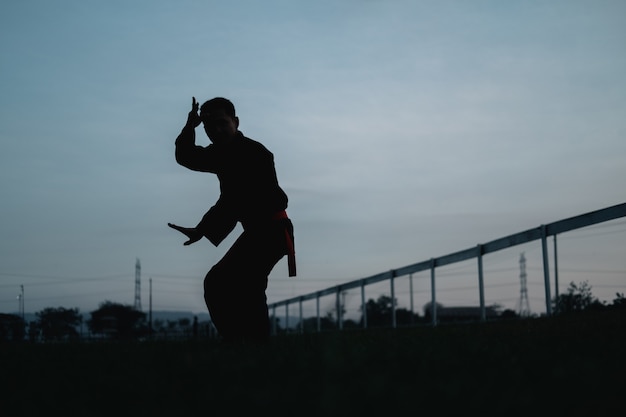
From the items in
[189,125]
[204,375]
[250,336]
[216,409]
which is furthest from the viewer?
[189,125]

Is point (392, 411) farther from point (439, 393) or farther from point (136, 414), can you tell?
point (136, 414)

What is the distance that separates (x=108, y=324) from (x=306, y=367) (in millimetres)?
80230

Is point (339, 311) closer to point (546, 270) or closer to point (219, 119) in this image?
point (546, 270)

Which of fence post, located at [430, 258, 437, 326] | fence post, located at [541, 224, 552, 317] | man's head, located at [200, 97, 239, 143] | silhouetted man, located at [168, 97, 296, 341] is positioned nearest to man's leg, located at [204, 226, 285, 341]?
silhouetted man, located at [168, 97, 296, 341]

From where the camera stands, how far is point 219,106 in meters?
6.36

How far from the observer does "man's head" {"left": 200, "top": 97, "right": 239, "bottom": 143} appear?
634 cm

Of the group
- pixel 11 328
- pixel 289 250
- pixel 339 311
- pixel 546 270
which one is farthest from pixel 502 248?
pixel 11 328

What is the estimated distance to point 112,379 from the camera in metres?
3.25

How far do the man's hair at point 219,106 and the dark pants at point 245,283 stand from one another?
1147 mm

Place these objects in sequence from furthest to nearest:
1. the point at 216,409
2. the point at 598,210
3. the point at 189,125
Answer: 1. the point at 598,210
2. the point at 189,125
3. the point at 216,409

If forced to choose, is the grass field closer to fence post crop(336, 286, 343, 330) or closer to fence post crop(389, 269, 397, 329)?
fence post crop(389, 269, 397, 329)

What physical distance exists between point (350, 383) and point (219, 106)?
424cm

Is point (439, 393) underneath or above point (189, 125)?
underneath

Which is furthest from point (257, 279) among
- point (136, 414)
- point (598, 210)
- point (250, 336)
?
point (598, 210)
